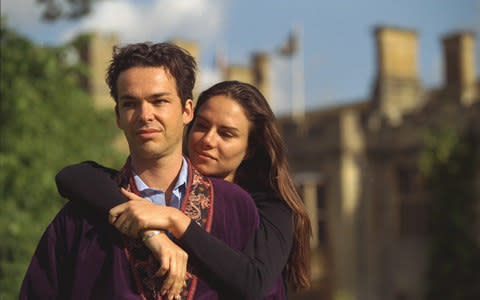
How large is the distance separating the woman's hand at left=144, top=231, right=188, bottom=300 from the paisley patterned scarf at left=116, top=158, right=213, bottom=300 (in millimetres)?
49

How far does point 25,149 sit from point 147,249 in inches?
229

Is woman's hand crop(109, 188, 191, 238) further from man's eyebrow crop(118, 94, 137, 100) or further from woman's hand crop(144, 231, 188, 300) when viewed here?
man's eyebrow crop(118, 94, 137, 100)

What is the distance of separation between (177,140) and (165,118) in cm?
9

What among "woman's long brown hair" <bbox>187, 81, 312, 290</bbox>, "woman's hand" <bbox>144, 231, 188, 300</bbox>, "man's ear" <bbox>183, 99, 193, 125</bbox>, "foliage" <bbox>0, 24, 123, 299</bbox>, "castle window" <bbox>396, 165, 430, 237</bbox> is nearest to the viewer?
"woman's hand" <bbox>144, 231, 188, 300</bbox>

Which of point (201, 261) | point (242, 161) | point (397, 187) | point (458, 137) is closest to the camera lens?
point (201, 261)

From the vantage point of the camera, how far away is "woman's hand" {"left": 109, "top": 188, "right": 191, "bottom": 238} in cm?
197

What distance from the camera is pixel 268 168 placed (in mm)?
2586

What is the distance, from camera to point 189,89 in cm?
220

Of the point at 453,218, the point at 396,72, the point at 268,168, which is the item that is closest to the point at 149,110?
the point at 268,168

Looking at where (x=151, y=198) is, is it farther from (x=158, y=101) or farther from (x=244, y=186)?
(x=244, y=186)

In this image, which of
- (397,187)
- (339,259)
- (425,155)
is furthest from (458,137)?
(339,259)

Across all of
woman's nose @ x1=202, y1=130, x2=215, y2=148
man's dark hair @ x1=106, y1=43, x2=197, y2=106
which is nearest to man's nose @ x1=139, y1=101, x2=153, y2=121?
man's dark hair @ x1=106, y1=43, x2=197, y2=106

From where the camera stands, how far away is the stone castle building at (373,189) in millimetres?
16344

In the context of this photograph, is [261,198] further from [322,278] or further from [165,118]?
[322,278]
